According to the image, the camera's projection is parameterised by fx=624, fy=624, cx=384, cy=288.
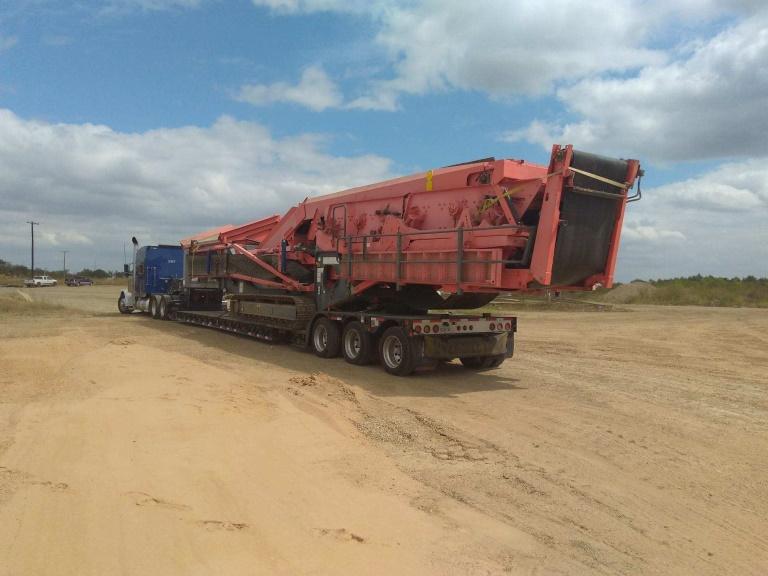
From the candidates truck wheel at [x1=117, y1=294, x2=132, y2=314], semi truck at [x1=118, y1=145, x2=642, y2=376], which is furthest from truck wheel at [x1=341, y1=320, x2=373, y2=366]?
truck wheel at [x1=117, y1=294, x2=132, y2=314]

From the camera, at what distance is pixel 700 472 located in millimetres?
5824

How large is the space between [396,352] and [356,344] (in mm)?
1437

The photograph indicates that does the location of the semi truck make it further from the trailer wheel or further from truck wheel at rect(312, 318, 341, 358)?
the trailer wheel

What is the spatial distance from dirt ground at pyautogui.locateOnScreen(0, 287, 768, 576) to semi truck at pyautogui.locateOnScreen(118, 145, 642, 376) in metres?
1.07

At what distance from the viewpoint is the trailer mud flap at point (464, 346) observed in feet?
35.7

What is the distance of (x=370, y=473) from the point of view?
17.7 feet

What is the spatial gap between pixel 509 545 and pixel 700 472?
2.73 metres

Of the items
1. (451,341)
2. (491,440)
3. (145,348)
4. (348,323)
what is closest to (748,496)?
(491,440)

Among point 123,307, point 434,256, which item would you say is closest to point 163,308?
point 123,307

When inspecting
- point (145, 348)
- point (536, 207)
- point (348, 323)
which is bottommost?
point (145, 348)

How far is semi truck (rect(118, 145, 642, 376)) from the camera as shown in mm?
9664

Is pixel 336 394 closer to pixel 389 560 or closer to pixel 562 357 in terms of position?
pixel 389 560

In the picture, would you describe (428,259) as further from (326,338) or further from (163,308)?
(163,308)

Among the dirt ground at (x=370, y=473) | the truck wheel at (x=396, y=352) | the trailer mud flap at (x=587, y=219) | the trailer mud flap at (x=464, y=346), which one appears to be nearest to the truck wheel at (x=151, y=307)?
the dirt ground at (x=370, y=473)
